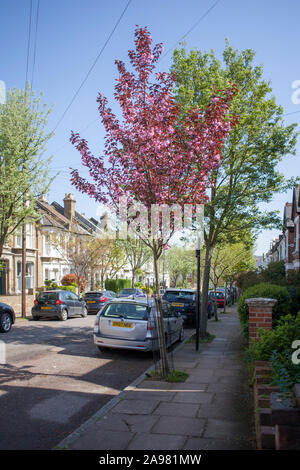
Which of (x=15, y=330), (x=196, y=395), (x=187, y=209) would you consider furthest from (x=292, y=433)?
(x=15, y=330)

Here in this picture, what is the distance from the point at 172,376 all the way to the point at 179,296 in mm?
11160

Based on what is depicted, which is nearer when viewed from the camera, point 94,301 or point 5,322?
point 5,322

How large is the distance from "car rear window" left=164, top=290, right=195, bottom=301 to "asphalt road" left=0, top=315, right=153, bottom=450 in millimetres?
6148

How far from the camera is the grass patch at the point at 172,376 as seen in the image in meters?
7.67

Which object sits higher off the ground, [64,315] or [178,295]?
[178,295]

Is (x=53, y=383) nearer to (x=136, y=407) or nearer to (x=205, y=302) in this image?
(x=136, y=407)

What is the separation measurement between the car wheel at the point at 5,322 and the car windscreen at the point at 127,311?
5.15 m

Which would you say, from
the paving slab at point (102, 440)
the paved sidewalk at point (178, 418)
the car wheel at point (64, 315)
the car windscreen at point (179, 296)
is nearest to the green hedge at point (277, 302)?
the paved sidewalk at point (178, 418)

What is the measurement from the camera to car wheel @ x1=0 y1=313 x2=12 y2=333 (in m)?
14.2

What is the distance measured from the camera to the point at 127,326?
33.7 ft

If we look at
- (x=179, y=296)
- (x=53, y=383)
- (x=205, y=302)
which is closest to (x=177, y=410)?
(x=53, y=383)

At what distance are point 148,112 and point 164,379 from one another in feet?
16.4

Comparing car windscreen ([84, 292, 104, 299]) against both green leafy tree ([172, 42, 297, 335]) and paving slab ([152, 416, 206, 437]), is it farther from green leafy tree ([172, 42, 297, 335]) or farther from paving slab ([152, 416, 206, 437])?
paving slab ([152, 416, 206, 437])

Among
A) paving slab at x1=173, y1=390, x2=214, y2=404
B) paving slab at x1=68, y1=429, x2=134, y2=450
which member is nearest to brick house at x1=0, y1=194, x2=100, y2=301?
paving slab at x1=173, y1=390, x2=214, y2=404
